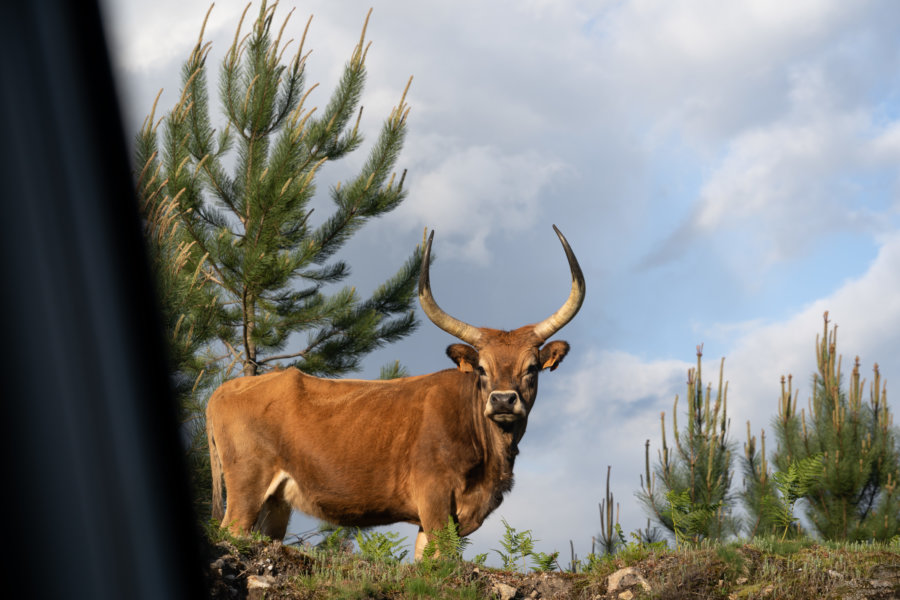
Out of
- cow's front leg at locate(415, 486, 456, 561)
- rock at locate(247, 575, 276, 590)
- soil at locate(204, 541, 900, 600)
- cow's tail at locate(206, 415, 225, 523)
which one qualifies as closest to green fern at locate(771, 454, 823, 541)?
soil at locate(204, 541, 900, 600)

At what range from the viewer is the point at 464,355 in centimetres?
680

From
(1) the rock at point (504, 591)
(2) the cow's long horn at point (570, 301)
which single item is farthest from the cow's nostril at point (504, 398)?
(1) the rock at point (504, 591)

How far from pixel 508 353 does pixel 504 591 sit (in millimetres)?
2167

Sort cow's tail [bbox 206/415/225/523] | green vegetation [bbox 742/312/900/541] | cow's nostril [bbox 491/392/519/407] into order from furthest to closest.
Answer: green vegetation [bbox 742/312/900/541] < cow's tail [bbox 206/415/225/523] < cow's nostril [bbox 491/392/519/407]

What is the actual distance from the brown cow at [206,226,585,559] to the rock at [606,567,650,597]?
1.51 meters

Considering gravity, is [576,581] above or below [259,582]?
below

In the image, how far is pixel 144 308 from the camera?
6465 millimetres

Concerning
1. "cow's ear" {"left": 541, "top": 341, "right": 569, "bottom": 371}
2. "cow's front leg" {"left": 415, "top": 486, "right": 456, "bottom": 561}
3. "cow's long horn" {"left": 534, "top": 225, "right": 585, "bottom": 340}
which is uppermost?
"cow's long horn" {"left": 534, "top": 225, "right": 585, "bottom": 340}

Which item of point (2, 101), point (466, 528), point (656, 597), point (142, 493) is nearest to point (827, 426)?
point (466, 528)

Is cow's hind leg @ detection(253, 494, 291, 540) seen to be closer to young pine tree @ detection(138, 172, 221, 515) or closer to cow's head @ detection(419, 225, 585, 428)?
young pine tree @ detection(138, 172, 221, 515)

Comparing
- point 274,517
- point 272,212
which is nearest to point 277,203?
point 272,212

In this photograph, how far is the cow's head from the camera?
6.18 meters

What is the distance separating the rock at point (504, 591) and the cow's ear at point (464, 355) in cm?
225

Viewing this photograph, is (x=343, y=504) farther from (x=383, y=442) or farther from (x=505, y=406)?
(x=505, y=406)
